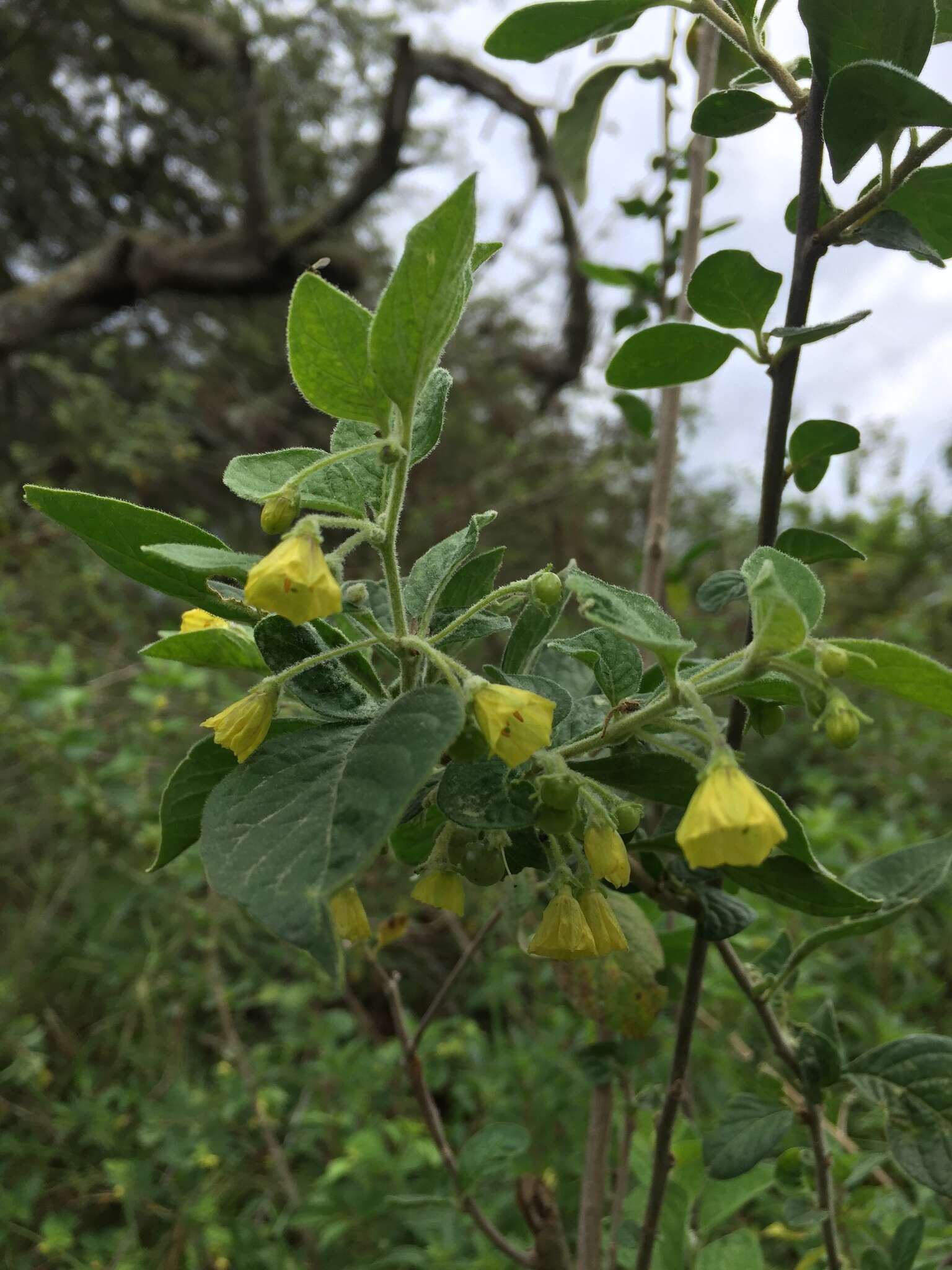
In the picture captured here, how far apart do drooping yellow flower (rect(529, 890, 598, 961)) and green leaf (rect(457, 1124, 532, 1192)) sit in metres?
0.58

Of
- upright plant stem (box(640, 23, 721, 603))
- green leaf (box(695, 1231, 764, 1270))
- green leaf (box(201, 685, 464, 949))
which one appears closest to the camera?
green leaf (box(201, 685, 464, 949))

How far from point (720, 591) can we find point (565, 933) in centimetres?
29

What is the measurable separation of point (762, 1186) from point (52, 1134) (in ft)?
6.59

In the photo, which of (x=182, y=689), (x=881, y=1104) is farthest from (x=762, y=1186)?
(x=182, y=689)

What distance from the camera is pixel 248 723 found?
0.50 metres

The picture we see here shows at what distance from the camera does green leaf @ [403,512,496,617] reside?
549 millimetres

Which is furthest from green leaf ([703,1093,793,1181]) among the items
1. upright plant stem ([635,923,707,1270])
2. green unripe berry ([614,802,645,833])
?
green unripe berry ([614,802,645,833])

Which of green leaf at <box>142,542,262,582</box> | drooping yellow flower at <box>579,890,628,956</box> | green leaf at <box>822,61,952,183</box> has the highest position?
green leaf at <box>822,61,952,183</box>

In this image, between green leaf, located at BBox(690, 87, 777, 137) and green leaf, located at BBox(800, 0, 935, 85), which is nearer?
green leaf, located at BBox(800, 0, 935, 85)

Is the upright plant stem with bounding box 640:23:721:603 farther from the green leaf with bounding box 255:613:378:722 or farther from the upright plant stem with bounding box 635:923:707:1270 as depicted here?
the green leaf with bounding box 255:613:378:722

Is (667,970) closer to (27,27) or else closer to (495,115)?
(495,115)

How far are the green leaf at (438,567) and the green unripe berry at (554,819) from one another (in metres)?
0.17

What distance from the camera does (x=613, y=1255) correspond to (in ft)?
2.95

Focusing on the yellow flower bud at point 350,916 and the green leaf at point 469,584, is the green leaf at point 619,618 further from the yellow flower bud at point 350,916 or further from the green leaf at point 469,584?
the yellow flower bud at point 350,916
